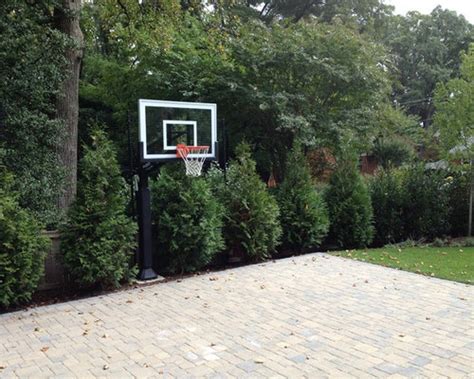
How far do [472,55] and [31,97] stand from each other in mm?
9092

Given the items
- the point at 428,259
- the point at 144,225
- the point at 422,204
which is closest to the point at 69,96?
the point at 144,225

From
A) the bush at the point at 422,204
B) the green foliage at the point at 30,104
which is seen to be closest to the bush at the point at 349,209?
the bush at the point at 422,204

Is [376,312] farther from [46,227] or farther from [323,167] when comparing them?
[323,167]

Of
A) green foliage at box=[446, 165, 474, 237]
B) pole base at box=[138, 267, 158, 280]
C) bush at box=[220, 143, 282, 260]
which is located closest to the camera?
pole base at box=[138, 267, 158, 280]

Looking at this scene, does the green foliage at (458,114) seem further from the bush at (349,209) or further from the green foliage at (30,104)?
the green foliage at (30,104)

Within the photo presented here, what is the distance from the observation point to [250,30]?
10.4 metres

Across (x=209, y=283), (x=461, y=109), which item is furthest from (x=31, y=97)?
(x=461, y=109)

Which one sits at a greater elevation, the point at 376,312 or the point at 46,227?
the point at 46,227

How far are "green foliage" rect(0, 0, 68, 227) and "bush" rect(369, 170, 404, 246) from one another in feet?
21.0

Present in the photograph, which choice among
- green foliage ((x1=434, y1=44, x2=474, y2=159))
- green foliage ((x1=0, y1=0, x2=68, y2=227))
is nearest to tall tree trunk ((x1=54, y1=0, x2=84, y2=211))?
green foliage ((x1=0, y1=0, x2=68, y2=227))

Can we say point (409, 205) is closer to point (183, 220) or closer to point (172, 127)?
point (183, 220)

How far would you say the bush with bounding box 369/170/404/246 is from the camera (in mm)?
9766

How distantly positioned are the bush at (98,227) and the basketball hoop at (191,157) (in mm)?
1017

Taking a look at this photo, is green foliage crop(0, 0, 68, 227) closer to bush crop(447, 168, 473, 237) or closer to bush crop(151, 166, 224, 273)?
bush crop(151, 166, 224, 273)
